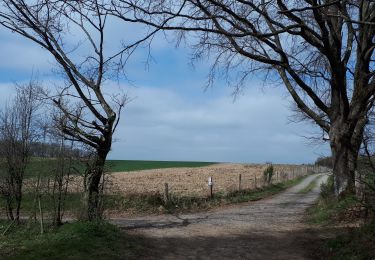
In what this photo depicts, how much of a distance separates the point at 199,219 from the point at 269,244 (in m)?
6.04

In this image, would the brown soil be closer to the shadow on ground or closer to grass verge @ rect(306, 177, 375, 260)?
the shadow on ground

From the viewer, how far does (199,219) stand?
18922mm

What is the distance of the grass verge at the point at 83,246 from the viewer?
10625mm

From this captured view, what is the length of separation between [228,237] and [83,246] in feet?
15.3

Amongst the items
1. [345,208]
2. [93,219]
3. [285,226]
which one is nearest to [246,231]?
[285,226]

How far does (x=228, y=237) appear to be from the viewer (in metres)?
14.2

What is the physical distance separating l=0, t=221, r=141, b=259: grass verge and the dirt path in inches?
23.9

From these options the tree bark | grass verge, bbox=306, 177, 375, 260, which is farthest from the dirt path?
the tree bark

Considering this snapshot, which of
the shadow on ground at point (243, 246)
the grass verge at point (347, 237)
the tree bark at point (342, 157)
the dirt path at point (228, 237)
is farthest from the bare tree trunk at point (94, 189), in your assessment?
the tree bark at point (342, 157)

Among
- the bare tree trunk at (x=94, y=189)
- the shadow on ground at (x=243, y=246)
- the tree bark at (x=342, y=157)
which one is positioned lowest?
the shadow on ground at (x=243, y=246)

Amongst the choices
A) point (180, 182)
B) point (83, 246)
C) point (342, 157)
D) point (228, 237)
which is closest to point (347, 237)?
point (228, 237)

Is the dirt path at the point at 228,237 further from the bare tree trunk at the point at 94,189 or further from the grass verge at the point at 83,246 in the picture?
the bare tree trunk at the point at 94,189

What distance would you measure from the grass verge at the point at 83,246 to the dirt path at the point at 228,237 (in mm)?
607

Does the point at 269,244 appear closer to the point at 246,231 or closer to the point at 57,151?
the point at 246,231
